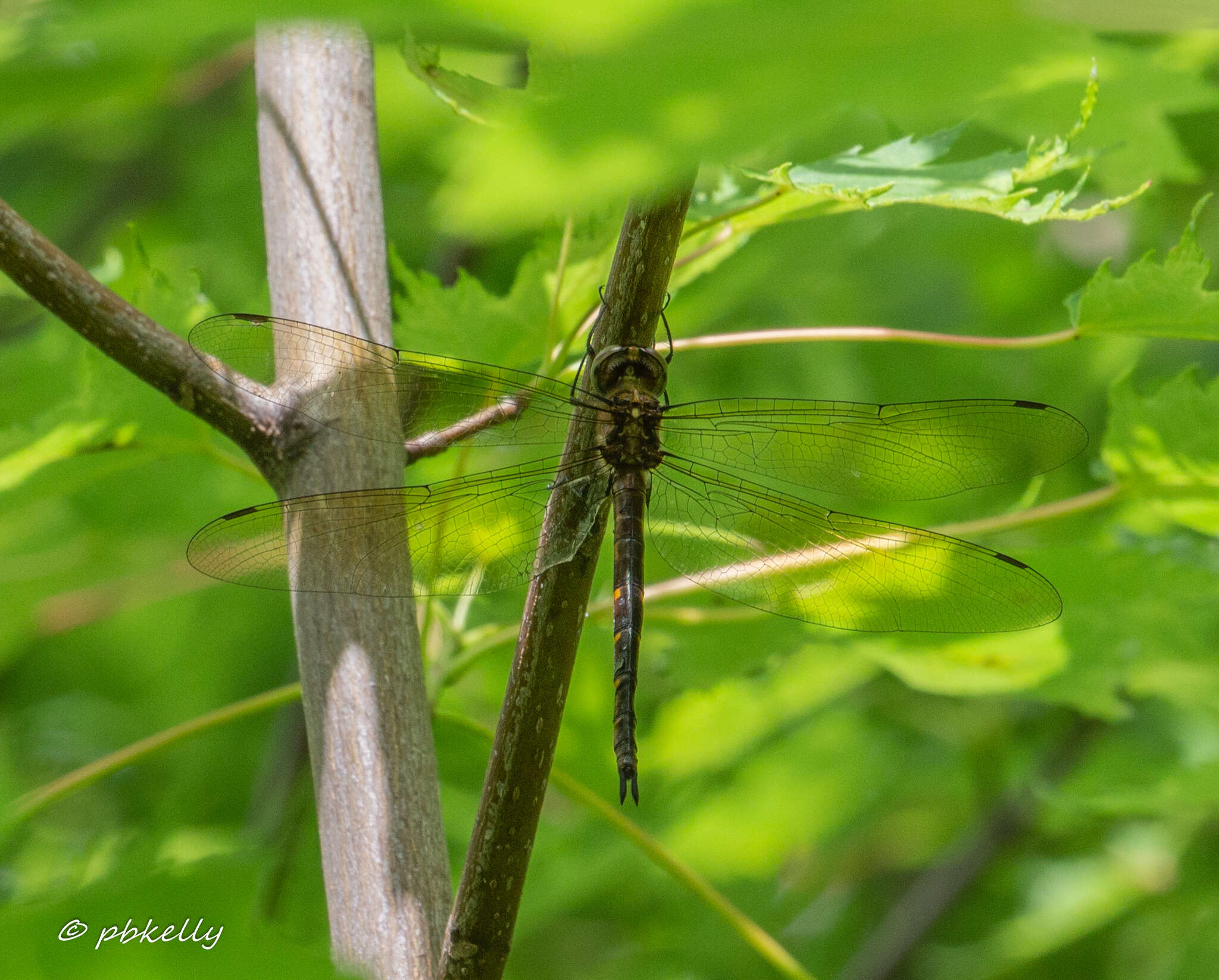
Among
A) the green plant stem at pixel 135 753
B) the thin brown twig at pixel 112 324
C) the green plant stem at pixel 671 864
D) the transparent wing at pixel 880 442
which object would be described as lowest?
the green plant stem at pixel 671 864

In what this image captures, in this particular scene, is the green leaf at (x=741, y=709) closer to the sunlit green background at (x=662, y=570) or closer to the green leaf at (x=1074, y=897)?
the sunlit green background at (x=662, y=570)

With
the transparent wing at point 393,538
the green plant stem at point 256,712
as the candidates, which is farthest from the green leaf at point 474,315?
the green plant stem at point 256,712

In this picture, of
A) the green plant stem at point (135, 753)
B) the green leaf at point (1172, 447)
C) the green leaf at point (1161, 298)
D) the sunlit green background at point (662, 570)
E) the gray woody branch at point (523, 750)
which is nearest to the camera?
the sunlit green background at point (662, 570)

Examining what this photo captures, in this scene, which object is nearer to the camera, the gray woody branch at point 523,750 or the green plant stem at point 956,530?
the gray woody branch at point 523,750

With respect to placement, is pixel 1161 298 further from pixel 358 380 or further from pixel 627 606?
pixel 358 380

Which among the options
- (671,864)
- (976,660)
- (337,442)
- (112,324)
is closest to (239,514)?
(337,442)

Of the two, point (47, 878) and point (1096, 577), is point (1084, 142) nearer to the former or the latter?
point (1096, 577)
